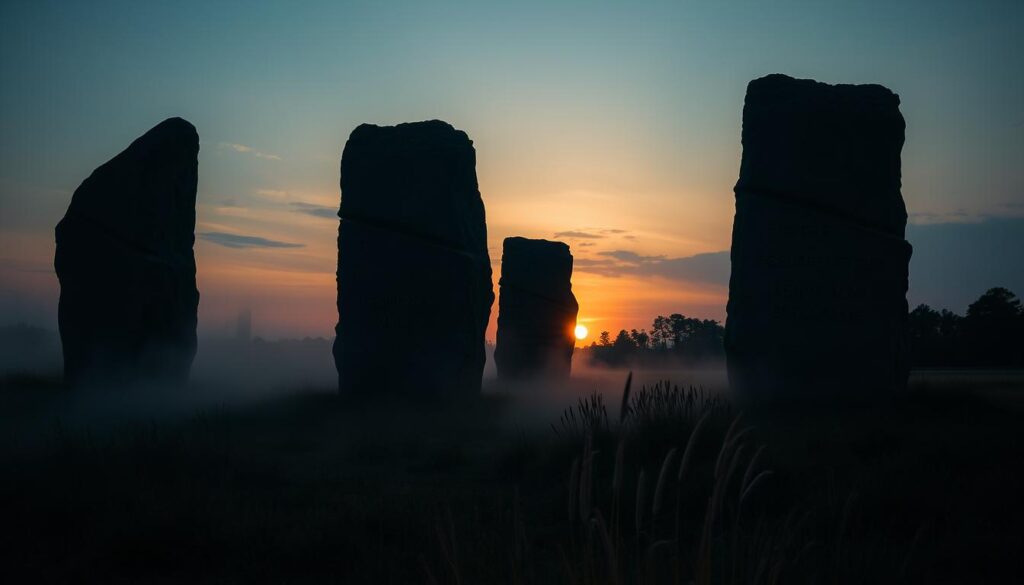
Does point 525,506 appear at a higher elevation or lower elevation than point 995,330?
lower

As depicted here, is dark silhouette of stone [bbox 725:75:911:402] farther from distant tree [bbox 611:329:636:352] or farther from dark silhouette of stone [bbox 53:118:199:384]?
distant tree [bbox 611:329:636:352]

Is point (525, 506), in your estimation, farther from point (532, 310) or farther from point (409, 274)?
point (532, 310)

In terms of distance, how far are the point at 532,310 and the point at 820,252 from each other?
9872mm

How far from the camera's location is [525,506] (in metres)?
5.24

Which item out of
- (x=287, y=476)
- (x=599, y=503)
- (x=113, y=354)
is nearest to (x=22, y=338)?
(x=113, y=354)

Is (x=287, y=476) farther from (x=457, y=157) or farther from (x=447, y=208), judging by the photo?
(x=457, y=157)

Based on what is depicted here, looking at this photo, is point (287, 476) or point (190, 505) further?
point (287, 476)

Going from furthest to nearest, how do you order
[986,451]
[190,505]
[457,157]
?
[457,157], [986,451], [190,505]

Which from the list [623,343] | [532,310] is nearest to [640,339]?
[623,343]

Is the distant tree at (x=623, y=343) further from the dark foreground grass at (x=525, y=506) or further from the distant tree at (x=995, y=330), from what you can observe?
the dark foreground grass at (x=525, y=506)

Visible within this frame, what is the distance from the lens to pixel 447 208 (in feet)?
37.7

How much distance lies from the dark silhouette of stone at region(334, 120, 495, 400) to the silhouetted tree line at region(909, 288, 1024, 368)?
18.4 m

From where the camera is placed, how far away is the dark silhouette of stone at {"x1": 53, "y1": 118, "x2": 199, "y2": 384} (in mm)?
11984

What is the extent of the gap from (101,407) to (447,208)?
5.91 meters
